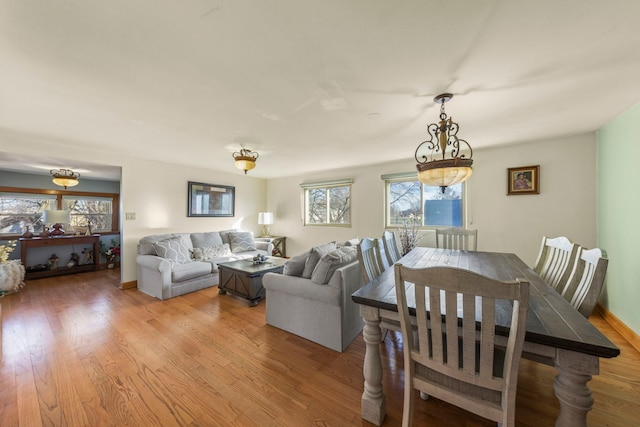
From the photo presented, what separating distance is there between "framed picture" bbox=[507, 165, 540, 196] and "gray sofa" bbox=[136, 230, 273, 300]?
4.57 metres

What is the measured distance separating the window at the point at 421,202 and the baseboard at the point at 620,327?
1813 millimetres

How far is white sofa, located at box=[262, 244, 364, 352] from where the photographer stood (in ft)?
7.02

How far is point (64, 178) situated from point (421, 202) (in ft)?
21.6

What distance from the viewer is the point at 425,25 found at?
4.15 feet

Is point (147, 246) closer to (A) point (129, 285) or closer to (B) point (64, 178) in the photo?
(A) point (129, 285)

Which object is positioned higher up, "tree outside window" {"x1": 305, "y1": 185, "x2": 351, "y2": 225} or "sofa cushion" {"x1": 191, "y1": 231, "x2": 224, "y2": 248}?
"tree outside window" {"x1": 305, "y1": 185, "x2": 351, "y2": 225}

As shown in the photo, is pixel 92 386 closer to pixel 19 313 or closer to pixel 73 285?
pixel 19 313

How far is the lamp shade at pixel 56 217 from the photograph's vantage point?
4809 mm

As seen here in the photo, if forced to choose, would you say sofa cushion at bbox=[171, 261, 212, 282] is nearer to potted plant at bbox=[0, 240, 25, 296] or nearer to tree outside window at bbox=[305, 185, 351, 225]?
potted plant at bbox=[0, 240, 25, 296]

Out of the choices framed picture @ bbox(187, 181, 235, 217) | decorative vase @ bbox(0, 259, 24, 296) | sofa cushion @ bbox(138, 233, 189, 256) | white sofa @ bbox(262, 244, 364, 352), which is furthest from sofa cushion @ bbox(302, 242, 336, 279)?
decorative vase @ bbox(0, 259, 24, 296)

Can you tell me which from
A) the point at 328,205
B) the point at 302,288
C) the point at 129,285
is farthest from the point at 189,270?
the point at 328,205

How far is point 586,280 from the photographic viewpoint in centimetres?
138

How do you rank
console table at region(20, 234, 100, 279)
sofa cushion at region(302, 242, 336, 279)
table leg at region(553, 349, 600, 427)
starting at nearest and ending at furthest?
1. table leg at region(553, 349, 600, 427)
2. sofa cushion at region(302, 242, 336, 279)
3. console table at region(20, 234, 100, 279)

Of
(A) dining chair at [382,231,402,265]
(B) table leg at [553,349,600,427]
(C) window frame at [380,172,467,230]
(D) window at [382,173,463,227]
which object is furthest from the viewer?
(D) window at [382,173,463,227]
